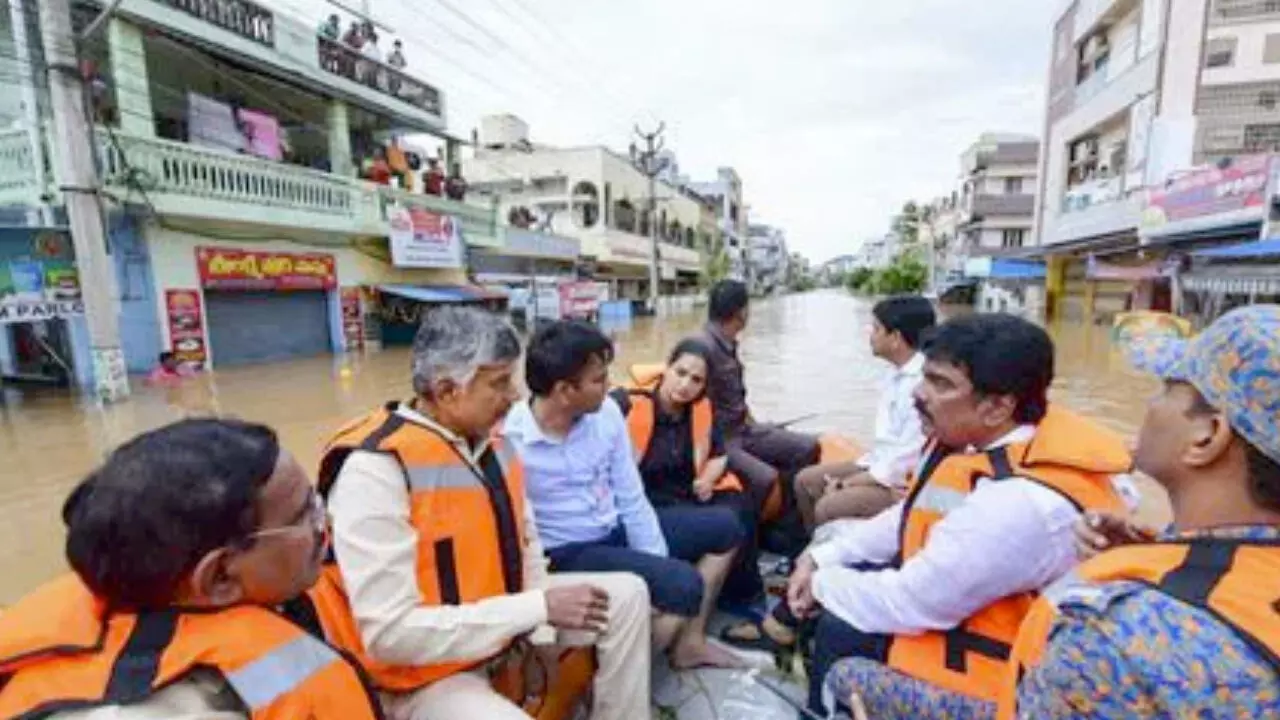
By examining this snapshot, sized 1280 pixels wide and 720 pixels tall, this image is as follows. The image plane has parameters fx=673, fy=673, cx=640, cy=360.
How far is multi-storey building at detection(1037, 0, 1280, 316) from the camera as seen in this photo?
42.3ft

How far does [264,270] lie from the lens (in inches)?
485

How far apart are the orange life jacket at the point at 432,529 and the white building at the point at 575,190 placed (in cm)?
2293

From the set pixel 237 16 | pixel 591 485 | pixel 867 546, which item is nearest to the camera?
pixel 867 546

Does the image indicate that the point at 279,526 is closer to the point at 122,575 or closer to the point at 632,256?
the point at 122,575

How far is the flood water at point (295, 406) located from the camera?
17.5 feet

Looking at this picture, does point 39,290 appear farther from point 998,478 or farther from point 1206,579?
point 1206,579

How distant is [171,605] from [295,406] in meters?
9.38

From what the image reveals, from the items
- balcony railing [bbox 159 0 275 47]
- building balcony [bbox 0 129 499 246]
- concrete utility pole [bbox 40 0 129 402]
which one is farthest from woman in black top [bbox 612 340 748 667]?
balcony railing [bbox 159 0 275 47]

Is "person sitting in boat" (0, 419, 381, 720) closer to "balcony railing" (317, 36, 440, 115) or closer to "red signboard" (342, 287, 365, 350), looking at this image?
"balcony railing" (317, 36, 440, 115)

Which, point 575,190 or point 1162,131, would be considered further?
point 575,190

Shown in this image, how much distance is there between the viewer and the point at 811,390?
11109mm

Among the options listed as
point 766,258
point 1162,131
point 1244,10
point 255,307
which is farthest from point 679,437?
point 766,258

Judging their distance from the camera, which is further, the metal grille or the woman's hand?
the metal grille

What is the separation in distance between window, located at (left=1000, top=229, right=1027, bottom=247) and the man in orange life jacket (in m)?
40.1
